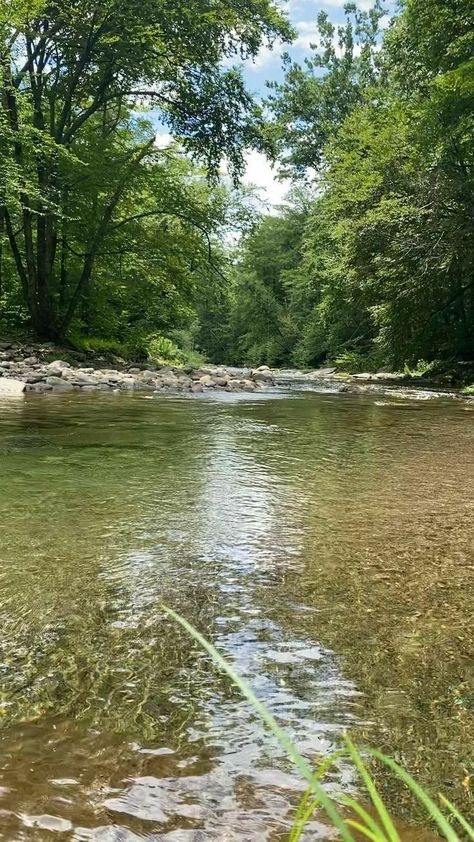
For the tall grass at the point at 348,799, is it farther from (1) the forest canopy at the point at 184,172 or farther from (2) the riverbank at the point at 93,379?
(1) the forest canopy at the point at 184,172

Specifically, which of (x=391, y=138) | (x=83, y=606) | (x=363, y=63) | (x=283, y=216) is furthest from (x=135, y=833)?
(x=283, y=216)

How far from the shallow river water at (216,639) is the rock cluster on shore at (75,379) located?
7351mm

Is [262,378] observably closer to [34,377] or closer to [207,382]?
[207,382]

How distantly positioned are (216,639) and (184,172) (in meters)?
22.9

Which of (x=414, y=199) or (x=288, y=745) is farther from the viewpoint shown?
(x=414, y=199)

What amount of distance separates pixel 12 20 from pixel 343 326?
20.5 m

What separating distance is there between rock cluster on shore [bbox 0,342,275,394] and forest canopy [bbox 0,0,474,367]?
9.25ft

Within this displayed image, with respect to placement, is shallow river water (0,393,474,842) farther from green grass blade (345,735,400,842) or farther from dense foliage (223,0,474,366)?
dense foliage (223,0,474,366)

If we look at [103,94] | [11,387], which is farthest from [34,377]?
[103,94]

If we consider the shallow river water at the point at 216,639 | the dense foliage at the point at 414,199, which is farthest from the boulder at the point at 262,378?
the shallow river water at the point at 216,639

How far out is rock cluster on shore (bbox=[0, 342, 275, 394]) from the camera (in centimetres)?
1114

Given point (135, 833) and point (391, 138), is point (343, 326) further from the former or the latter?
point (135, 833)

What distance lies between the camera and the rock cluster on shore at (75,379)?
1114 cm

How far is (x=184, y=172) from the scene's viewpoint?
2244cm
